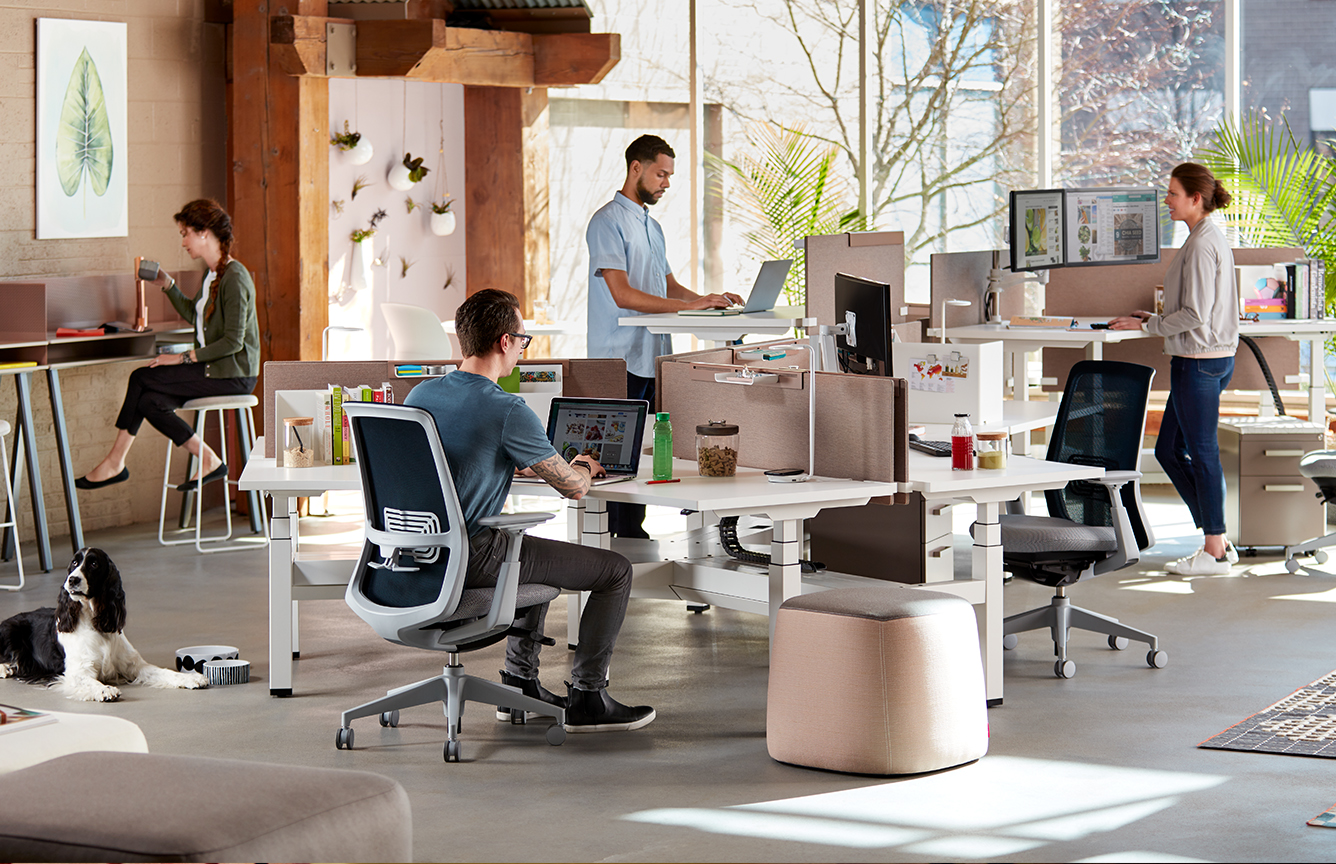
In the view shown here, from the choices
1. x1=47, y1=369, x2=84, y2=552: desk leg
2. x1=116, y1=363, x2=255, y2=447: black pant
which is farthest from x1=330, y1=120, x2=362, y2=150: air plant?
x1=47, y1=369, x2=84, y2=552: desk leg

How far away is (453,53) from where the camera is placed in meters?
8.62

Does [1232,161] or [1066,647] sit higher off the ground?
[1232,161]

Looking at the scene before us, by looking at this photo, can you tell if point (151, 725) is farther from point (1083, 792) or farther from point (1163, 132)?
point (1163, 132)

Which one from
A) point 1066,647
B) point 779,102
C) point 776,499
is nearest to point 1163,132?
point 779,102

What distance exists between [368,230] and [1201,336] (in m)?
4.73

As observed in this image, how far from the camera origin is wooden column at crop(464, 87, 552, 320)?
971 centimetres

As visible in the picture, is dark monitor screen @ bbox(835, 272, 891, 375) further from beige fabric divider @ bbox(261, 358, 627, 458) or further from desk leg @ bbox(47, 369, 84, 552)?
desk leg @ bbox(47, 369, 84, 552)

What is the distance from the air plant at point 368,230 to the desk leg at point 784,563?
203 inches

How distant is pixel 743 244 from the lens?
34.4ft

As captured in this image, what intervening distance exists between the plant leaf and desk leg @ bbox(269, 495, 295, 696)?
11.2 feet

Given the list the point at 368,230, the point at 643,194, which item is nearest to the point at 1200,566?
the point at 643,194

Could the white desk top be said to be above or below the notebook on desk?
above

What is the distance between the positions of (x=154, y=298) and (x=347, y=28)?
65.6 inches

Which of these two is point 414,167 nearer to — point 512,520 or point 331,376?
point 331,376
